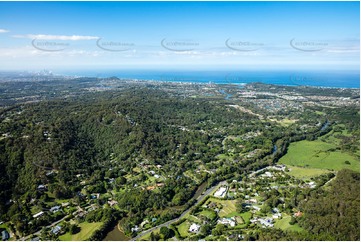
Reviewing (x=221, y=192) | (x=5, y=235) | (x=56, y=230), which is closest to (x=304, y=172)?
(x=221, y=192)

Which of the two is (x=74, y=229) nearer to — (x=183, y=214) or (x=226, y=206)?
(x=183, y=214)

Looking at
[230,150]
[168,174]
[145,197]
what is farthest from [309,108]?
[145,197]

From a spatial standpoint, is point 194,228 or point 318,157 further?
point 318,157

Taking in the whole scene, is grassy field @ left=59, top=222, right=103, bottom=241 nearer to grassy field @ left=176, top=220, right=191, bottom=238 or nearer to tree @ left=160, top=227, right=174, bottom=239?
tree @ left=160, top=227, right=174, bottom=239

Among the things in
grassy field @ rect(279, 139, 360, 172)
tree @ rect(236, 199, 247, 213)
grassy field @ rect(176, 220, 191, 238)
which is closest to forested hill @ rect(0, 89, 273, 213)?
grassy field @ rect(279, 139, 360, 172)

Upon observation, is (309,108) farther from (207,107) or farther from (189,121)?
(189,121)
